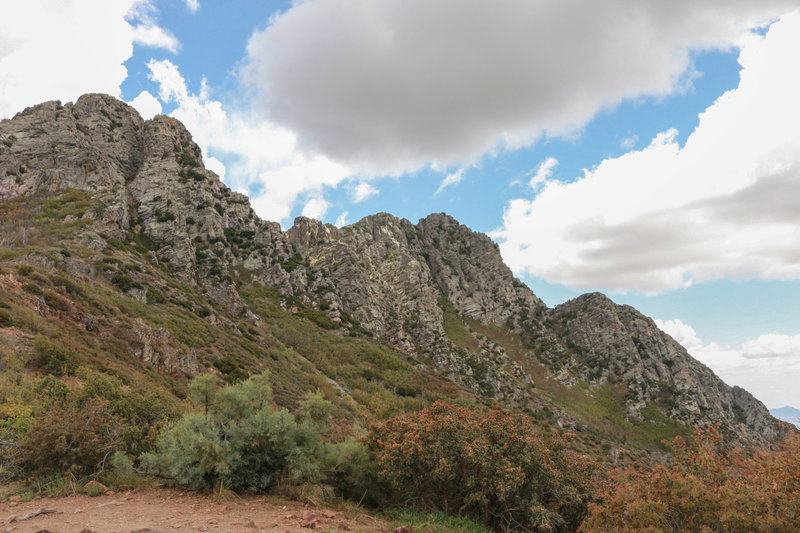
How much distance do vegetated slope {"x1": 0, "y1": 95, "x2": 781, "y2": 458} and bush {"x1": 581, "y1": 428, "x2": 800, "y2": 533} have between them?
46.1 ft

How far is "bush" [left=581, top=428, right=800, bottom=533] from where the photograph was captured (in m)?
6.09

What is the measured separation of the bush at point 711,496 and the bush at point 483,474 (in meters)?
1.65

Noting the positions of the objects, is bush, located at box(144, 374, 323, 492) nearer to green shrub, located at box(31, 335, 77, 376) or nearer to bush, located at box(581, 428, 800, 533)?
bush, located at box(581, 428, 800, 533)

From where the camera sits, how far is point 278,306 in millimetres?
55719

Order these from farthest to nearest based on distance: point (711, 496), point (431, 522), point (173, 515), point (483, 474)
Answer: point (483, 474)
point (431, 522)
point (173, 515)
point (711, 496)

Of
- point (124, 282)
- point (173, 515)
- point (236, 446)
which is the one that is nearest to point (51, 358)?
point (236, 446)

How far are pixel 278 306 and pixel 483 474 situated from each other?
166 feet

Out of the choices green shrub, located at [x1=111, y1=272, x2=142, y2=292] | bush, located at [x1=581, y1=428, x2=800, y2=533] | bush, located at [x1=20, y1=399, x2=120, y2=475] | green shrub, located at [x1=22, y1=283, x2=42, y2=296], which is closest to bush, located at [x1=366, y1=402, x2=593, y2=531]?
bush, located at [x1=581, y1=428, x2=800, y2=533]

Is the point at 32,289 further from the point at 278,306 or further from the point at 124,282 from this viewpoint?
the point at 278,306

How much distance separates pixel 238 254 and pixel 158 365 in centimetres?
4542

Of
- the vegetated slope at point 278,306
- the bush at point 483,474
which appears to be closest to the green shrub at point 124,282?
the vegetated slope at point 278,306

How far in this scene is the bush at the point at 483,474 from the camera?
9195mm

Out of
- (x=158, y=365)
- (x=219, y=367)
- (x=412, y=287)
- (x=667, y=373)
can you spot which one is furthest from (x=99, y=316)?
(x=667, y=373)

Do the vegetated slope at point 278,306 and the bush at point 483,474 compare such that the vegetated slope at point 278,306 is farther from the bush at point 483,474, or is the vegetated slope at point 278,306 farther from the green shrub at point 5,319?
the bush at point 483,474
